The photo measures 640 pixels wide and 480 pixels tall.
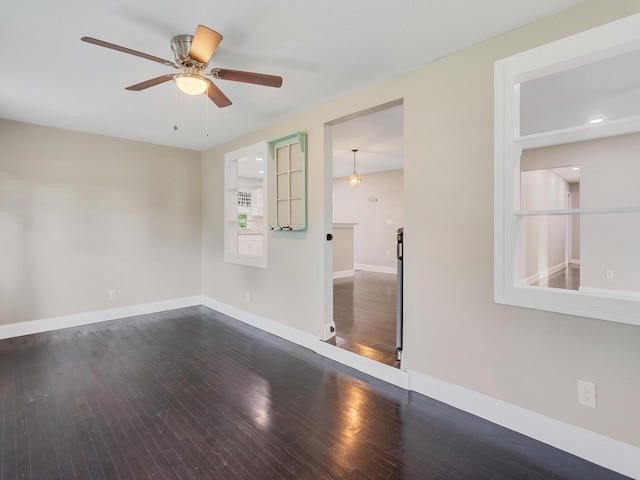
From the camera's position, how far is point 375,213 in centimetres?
782

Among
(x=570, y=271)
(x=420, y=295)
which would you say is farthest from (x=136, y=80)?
(x=570, y=271)

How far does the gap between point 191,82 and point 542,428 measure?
3.05 m

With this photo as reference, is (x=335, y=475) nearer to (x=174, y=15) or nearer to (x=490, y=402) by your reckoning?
(x=490, y=402)

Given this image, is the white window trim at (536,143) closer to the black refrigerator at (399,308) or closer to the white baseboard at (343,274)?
the black refrigerator at (399,308)

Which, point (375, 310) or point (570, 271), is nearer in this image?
point (375, 310)

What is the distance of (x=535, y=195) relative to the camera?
5.85m

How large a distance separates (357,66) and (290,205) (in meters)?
1.57

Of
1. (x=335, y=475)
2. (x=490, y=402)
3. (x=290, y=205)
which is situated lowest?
(x=335, y=475)

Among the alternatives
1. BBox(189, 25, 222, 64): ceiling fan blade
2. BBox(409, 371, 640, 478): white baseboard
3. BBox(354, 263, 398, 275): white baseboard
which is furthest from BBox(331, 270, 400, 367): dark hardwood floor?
BBox(189, 25, 222, 64): ceiling fan blade

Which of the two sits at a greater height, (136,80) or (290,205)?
(136,80)

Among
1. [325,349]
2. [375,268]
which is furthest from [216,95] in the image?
[375,268]

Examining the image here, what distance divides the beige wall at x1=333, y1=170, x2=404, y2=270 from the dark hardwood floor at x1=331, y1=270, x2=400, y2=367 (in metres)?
1.27

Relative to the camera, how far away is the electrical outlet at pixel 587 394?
1.69 meters

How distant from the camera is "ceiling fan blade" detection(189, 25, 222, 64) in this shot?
1.63m
